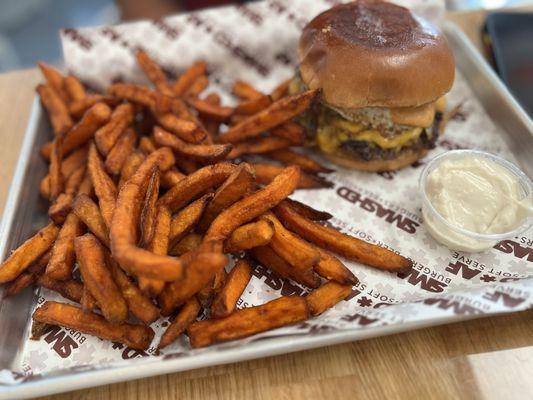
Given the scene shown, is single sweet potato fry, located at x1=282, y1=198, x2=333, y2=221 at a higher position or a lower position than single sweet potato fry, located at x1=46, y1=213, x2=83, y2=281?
lower

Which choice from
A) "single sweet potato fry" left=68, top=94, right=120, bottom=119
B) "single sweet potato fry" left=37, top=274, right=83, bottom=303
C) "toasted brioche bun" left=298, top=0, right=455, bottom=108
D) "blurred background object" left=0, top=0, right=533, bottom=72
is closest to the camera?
"single sweet potato fry" left=37, top=274, right=83, bottom=303

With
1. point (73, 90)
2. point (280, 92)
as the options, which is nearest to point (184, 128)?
point (280, 92)

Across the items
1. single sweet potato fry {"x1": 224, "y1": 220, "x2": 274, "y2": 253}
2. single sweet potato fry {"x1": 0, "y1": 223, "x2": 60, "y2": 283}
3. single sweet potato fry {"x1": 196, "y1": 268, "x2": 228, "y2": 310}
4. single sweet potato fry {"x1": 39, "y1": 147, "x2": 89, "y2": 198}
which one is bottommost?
single sweet potato fry {"x1": 196, "y1": 268, "x2": 228, "y2": 310}

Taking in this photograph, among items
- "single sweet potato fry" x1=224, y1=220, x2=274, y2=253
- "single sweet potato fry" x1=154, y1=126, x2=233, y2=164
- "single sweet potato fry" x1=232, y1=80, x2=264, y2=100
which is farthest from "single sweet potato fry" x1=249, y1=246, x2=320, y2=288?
"single sweet potato fry" x1=232, y1=80, x2=264, y2=100

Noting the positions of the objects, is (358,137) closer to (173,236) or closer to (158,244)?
(173,236)

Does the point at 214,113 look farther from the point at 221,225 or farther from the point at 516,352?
the point at 516,352

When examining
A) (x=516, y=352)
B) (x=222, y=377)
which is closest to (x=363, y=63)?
(x=516, y=352)

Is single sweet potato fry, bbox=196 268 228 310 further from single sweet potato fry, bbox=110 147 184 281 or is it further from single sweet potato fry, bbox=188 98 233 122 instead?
single sweet potato fry, bbox=188 98 233 122
